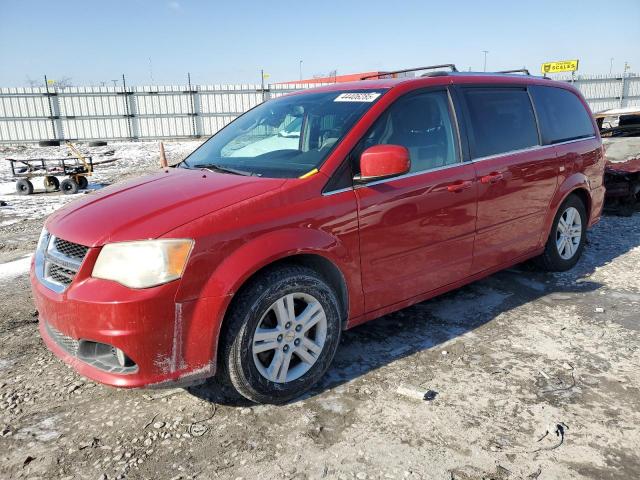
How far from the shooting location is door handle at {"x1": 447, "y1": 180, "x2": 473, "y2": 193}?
3.45 m

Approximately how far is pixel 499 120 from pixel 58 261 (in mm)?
3341

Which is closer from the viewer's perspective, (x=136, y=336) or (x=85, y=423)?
(x=136, y=336)

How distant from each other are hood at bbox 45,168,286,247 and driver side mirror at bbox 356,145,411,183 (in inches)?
20.1

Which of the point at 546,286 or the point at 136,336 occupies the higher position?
the point at 136,336

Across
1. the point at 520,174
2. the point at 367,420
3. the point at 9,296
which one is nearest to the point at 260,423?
the point at 367,420

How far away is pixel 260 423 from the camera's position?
2613mm

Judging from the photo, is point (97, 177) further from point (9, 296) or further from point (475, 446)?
point (475, 446)

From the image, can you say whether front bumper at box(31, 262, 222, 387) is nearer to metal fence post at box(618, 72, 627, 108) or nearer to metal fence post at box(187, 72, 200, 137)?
metal fence post at box(187, 72, 200, 137)

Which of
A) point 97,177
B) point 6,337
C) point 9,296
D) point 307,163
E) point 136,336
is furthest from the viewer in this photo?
point 97,177

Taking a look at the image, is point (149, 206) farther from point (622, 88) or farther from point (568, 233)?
point (622, 88)

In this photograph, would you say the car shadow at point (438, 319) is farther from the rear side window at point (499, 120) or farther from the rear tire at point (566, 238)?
the rear side window at point (499, 120)

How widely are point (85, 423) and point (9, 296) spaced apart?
2.43m

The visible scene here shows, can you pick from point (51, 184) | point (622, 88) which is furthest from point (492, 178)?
point (622, 88)

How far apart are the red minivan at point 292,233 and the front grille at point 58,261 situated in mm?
12
